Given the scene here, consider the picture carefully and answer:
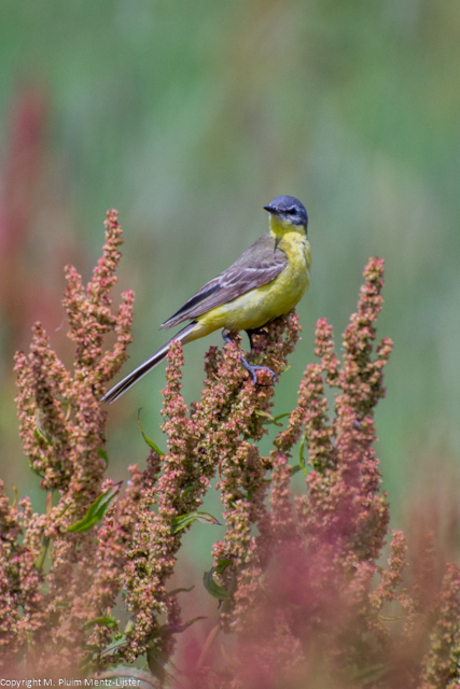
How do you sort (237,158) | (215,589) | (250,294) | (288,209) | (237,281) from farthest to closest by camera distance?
(237,158), (288,209), (237,281), (250,294), (215,589)

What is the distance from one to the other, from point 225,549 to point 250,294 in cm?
175

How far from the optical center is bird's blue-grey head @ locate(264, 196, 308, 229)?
4152 mm

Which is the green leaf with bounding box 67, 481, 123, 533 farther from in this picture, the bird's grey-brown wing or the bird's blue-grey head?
the bird's blue-grey head

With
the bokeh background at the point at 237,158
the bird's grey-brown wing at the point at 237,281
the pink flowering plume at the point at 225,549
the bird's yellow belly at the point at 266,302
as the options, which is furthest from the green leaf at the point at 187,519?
the bird's grey-brown wing at the point at 237,281

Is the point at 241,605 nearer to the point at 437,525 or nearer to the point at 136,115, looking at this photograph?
the point at 437,525

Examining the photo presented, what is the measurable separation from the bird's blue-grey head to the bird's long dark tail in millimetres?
812

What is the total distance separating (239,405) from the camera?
2.08 metres

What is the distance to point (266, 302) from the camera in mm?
3373

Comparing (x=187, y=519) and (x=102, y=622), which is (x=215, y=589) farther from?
(x=102, y=622)

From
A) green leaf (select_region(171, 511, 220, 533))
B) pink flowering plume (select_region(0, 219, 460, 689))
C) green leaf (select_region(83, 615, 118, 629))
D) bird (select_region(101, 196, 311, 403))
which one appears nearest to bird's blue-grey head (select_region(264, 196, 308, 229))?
bird (select_region(101, 196, 311, 403))

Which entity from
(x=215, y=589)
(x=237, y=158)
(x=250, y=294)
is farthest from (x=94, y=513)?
(x=237, y=158)

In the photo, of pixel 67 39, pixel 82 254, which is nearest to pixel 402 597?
pixel 82 254

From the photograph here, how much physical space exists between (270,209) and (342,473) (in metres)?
2.53

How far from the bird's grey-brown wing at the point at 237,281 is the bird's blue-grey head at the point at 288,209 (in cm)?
39
